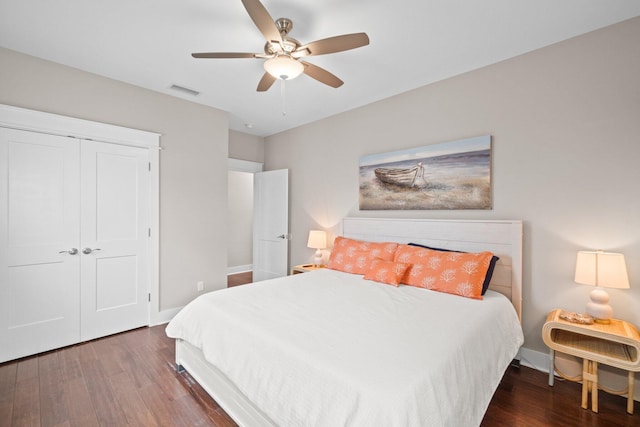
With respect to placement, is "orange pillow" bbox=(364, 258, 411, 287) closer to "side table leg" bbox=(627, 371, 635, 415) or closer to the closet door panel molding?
"side table leg" bbox=(627, 371, 635, 415)

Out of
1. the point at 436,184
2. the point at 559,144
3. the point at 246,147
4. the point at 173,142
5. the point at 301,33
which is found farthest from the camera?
the point at 246,147

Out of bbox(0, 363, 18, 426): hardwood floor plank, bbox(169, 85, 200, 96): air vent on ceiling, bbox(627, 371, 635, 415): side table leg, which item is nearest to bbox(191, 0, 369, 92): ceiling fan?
bbox(169, 85, 200, 96): air vent on ceiling

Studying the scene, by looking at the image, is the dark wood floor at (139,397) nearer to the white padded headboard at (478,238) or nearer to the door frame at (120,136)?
the white padded headboard at (478,238)

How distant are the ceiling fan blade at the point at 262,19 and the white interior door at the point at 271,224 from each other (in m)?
2.84

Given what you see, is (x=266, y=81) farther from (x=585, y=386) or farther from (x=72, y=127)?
(x=585, y=386)

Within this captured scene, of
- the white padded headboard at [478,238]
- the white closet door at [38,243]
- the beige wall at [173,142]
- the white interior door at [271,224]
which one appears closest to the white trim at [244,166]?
the white interior door at [271,224]

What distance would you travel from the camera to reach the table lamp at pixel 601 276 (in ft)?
6.50

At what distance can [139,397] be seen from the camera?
A: 208cm

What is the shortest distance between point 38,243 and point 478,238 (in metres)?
4.17

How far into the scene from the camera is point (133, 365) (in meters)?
2.52

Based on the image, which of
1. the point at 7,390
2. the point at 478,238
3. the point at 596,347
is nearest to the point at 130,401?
the point at 7,390

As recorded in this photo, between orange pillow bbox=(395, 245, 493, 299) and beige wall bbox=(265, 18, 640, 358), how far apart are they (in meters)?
0.50

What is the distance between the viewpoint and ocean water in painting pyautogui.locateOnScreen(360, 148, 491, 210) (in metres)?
2.83

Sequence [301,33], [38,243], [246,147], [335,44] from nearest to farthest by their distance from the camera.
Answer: [335,44], [301,33], [38,243], [246,147]
